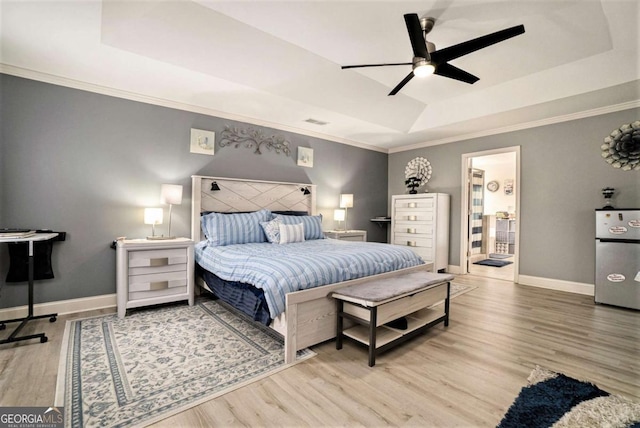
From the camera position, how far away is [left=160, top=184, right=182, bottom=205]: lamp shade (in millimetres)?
3391

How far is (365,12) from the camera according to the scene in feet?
7.98

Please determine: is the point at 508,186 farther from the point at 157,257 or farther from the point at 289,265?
the point at 157,257

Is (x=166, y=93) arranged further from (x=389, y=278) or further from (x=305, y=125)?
(x=389, y=278)

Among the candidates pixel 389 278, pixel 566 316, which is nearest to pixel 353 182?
pixel 389 278

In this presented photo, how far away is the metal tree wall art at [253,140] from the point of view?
13.9ft

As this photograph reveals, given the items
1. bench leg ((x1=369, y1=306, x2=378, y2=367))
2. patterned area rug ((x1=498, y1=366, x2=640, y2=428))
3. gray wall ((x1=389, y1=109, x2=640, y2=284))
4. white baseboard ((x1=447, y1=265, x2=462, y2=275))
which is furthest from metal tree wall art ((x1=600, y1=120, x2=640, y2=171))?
bench leg ((x1=369, y1=306, x2=378, y2=367))

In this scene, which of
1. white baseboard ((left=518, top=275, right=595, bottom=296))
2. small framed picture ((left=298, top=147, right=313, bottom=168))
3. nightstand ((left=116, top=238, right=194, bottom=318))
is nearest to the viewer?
nightstand ((left=116, top=238, right=194, bottom=318))

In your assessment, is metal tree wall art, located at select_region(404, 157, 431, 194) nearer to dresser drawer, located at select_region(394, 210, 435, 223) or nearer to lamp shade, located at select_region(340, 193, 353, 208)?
dresser drawer, located at select_region(394, 210, 435, 223)

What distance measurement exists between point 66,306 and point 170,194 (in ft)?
5.09

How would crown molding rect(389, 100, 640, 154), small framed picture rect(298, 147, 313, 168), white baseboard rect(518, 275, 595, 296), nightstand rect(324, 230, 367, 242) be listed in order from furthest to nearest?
small framed picture rect(298, 147, 313, 168)
nightstand rect(324, 230, 367, 242)
white baseboard rect(518, 275, 595, 296)
crown molding rect(389, 100, 640, 154)

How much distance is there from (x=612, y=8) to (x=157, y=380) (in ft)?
14.2

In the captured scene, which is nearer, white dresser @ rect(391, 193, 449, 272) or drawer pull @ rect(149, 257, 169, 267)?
drawer pull @ rect(149, 257, 169, 267)

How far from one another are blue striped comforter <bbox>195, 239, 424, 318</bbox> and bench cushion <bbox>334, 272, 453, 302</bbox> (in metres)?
0.16

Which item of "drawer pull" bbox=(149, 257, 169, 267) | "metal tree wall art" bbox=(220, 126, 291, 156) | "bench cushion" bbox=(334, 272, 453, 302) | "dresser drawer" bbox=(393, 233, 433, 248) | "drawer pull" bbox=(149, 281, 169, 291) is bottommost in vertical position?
"drawer pull" bbox=(149, 281, 169, 291)
